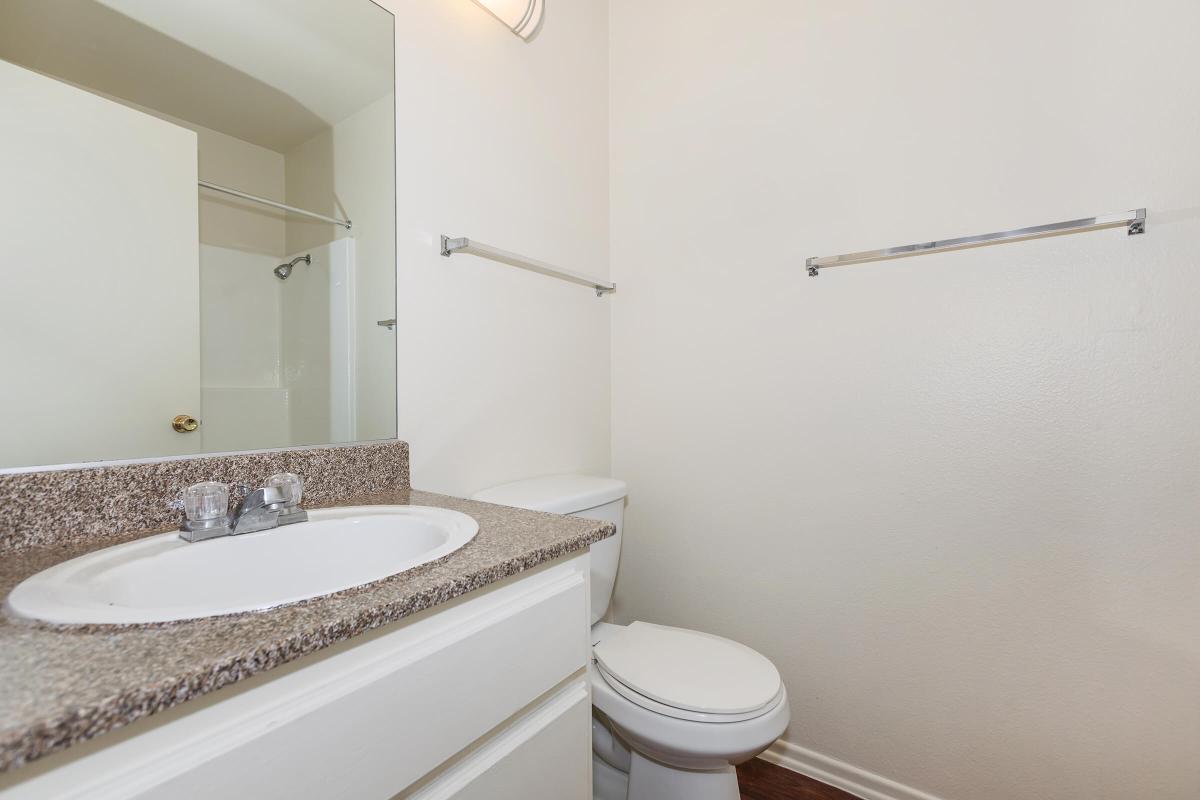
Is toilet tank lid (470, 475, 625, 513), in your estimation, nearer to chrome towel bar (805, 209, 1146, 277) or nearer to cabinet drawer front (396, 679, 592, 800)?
cabinet drawer front (396, 679, 592, 800)

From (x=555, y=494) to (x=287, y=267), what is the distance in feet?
2.49

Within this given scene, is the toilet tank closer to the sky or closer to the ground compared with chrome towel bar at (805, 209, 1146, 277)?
closer to the ground

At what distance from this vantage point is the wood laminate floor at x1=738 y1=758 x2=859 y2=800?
1352 millimetres

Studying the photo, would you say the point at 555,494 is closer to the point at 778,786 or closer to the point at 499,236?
the point at 499,236

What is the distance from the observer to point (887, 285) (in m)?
1.33

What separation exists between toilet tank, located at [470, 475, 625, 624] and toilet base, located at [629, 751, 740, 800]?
14.1 inches

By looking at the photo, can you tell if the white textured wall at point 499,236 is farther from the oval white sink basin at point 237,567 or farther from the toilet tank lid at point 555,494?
the oval white sink basin at point 237,567

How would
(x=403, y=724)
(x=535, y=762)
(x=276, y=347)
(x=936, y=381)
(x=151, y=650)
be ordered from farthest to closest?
(x=936, y=381) → (x=276, y=347) → (x=535, y=762) → (x=403, y=724) → (x=151, y=650)

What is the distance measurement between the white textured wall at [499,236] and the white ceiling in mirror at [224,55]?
11 centimetres

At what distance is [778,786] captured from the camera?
1387 mm

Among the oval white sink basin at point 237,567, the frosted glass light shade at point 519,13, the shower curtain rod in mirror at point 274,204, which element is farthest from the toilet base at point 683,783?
the frosted glass light shade at point 519,13

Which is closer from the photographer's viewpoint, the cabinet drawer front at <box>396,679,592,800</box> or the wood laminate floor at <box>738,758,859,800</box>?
the cabinet drawer front at <box>396,679,592,800</box>

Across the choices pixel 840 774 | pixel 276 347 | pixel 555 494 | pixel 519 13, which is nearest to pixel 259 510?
pixel 276 347

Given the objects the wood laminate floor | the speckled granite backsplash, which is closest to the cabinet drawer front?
the speckled granite backsplash
